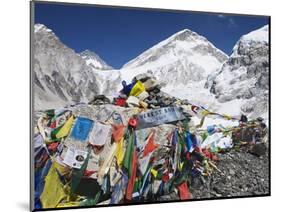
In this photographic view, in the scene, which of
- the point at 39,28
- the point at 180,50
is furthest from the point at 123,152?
the point at 39,28

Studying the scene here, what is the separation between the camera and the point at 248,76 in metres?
5.24

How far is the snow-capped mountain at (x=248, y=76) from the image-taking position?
5180mm

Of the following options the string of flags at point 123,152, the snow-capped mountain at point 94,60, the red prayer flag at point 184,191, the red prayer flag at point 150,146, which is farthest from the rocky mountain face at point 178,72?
the red prayer flag at point 184,191

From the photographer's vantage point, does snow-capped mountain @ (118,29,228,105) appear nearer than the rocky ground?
Yes

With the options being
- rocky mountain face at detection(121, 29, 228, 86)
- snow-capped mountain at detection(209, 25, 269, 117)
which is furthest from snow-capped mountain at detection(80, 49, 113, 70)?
snow-capped mountain at detection(209, 25, 269, 117)

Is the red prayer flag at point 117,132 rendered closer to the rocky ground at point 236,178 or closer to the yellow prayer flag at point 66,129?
the yellow prayer flag at point 66,129

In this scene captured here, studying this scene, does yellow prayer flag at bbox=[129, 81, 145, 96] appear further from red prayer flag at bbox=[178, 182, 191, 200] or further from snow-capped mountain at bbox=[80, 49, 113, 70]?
red prayer flag at bbox=[178, 182, 191, 200]

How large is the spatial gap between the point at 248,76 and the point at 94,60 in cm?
153

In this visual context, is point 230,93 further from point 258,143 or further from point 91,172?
point 91,172

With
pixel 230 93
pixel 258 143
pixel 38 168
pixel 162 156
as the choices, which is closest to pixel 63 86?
pixel 38 168

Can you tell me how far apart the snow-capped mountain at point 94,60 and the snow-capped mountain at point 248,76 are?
3.49 ft

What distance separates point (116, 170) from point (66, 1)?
1.52 meters

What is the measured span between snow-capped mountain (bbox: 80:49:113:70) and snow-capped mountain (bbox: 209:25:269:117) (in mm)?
1063

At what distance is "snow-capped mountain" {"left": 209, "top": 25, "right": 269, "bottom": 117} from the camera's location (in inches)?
204
